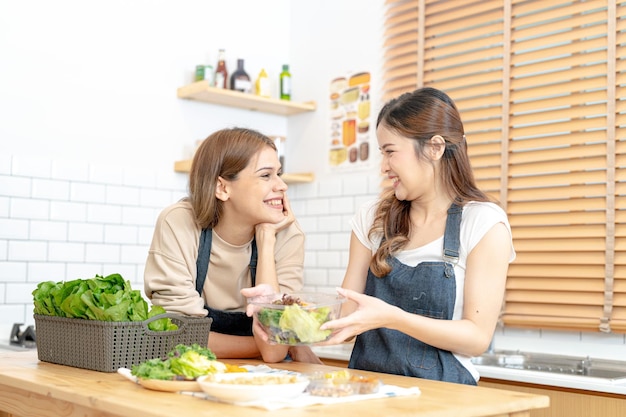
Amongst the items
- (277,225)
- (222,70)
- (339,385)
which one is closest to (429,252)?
(277,225)

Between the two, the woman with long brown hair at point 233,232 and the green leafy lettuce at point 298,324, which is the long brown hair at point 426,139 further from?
the green leafy lettuce at point 298,324

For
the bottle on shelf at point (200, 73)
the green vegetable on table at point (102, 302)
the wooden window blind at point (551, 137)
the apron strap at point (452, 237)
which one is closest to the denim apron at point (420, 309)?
the apron strap at point (452, 237)

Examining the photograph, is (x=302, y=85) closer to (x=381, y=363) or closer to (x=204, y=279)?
(x=204, y=279)

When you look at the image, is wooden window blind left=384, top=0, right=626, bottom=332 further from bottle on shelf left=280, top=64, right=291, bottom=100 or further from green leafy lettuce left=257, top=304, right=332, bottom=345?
green leafy lettuce left=257, top=304, right=332, bottom=345

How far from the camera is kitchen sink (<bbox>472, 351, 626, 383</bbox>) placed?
3320 mm

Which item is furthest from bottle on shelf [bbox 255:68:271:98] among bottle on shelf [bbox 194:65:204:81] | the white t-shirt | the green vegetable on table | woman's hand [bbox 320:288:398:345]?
woman's hand [bbox 320:288:398:345]

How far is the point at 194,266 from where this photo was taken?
2785 millimetres

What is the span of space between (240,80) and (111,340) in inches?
112

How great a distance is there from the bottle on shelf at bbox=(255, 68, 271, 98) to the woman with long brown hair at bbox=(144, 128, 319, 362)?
6.25 ft

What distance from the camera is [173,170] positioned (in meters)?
4.62

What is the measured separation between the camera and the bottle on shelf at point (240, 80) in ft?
15.6

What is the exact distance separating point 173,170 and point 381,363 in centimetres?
245

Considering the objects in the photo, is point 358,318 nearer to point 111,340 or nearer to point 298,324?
point 298,324

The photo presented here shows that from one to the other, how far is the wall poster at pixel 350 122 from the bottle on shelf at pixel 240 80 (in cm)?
52
